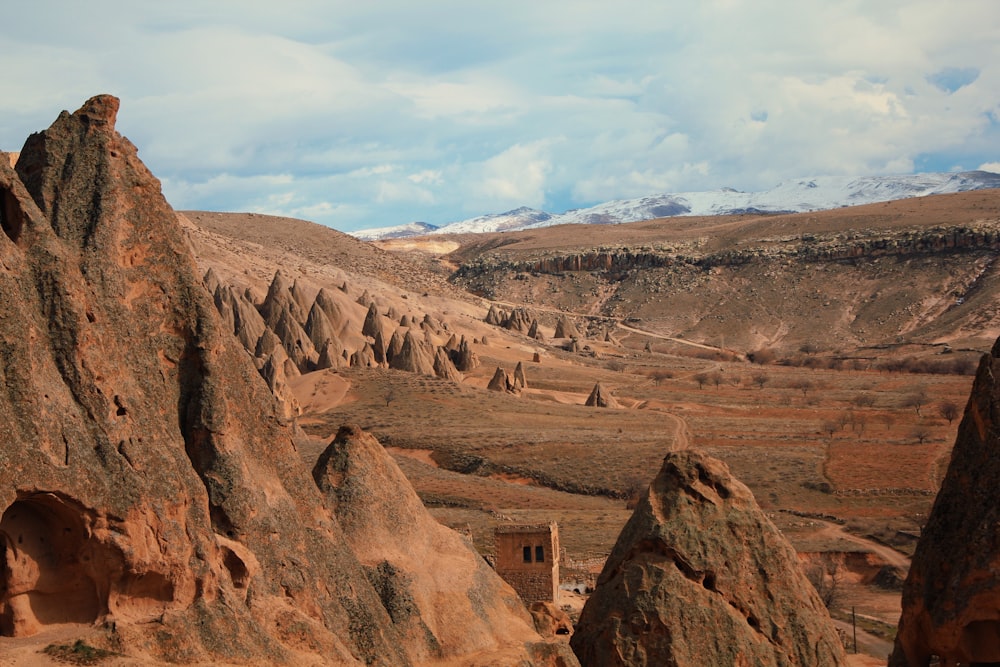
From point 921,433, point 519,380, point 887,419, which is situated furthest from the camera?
point 519,380

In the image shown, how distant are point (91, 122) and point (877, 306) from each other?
138 meters

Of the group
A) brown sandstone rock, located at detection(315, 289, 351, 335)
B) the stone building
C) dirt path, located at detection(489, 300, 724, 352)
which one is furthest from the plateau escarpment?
the stone building

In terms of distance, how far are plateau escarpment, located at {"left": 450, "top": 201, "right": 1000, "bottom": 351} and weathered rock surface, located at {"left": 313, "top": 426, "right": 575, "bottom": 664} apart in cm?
10878

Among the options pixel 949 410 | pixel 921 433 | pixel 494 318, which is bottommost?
pixel 921 433

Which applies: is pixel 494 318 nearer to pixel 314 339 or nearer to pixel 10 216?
pixel 314 339

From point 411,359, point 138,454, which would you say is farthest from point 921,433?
point 138,454

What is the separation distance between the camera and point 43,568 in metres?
14.1

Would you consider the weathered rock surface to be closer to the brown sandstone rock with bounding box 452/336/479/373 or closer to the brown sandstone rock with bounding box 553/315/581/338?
the brown sandstone rock with bounding box 452/336/479/373

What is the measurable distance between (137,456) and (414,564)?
7187 mm

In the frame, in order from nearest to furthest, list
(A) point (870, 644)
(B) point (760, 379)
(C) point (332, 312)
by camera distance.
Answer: (A) point (870, 644) → (C) point (332, 312) → (B) point (760, 379)

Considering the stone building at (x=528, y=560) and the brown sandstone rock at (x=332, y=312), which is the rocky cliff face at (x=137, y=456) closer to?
the stone building at (x=528, y=560)

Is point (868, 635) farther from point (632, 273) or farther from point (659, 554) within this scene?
point (632, 273)

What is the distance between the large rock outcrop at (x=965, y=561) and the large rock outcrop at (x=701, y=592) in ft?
11.9

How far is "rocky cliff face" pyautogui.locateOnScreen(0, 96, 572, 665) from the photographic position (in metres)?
13.8
